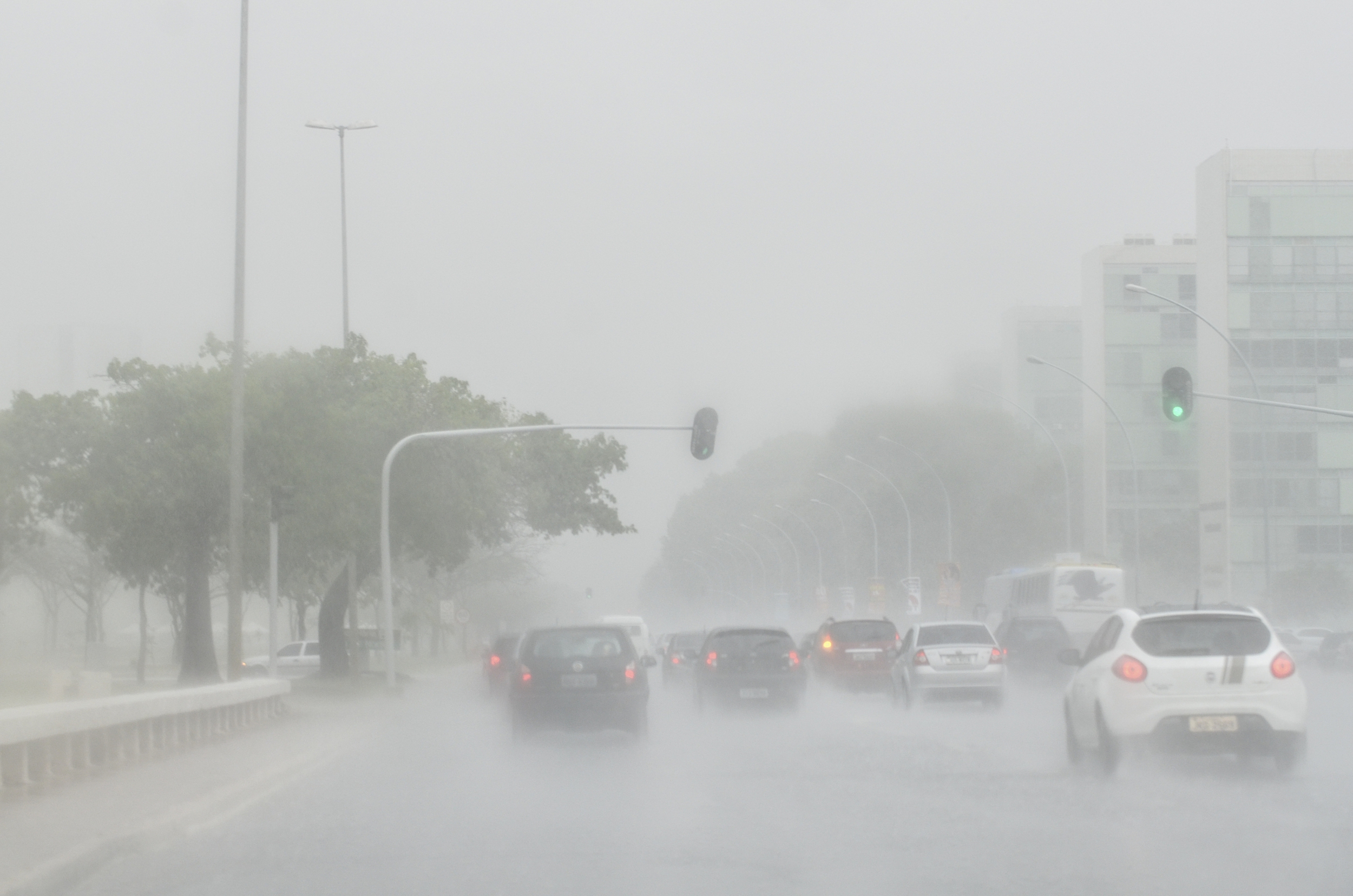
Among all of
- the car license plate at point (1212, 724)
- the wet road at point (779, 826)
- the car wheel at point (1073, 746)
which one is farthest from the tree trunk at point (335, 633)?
the car license plate at point (1212, 724)

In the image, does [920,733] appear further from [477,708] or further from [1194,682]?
[477,708]

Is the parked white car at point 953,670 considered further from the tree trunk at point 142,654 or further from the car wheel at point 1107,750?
the tree trunk at point 142,654

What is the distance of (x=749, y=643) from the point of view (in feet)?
→ 97.9

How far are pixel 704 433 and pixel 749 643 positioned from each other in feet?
18.3

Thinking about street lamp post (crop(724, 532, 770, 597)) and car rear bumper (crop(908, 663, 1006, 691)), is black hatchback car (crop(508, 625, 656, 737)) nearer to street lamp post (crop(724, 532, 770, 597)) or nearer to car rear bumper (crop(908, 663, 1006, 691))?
car rear bumper (crop(908, 663, 1006, 691))

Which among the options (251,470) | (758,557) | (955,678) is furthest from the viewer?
(758,557)

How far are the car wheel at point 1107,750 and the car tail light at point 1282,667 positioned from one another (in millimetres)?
1425

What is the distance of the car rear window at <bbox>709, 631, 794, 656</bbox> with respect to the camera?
29.5m

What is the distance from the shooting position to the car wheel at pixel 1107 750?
15.5 m

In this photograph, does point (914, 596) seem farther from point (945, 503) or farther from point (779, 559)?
point (779, 559)

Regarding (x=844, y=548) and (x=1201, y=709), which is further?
(x=844, y=548)

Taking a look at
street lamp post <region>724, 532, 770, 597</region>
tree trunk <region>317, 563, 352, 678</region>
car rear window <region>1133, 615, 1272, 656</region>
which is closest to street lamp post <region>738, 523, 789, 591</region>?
street lamp post <region>724, 532, 770, 597</region>

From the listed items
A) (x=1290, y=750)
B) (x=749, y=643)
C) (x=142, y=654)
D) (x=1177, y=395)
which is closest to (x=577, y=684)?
(x=749, y=643)

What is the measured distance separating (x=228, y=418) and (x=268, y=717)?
38.4 feet
